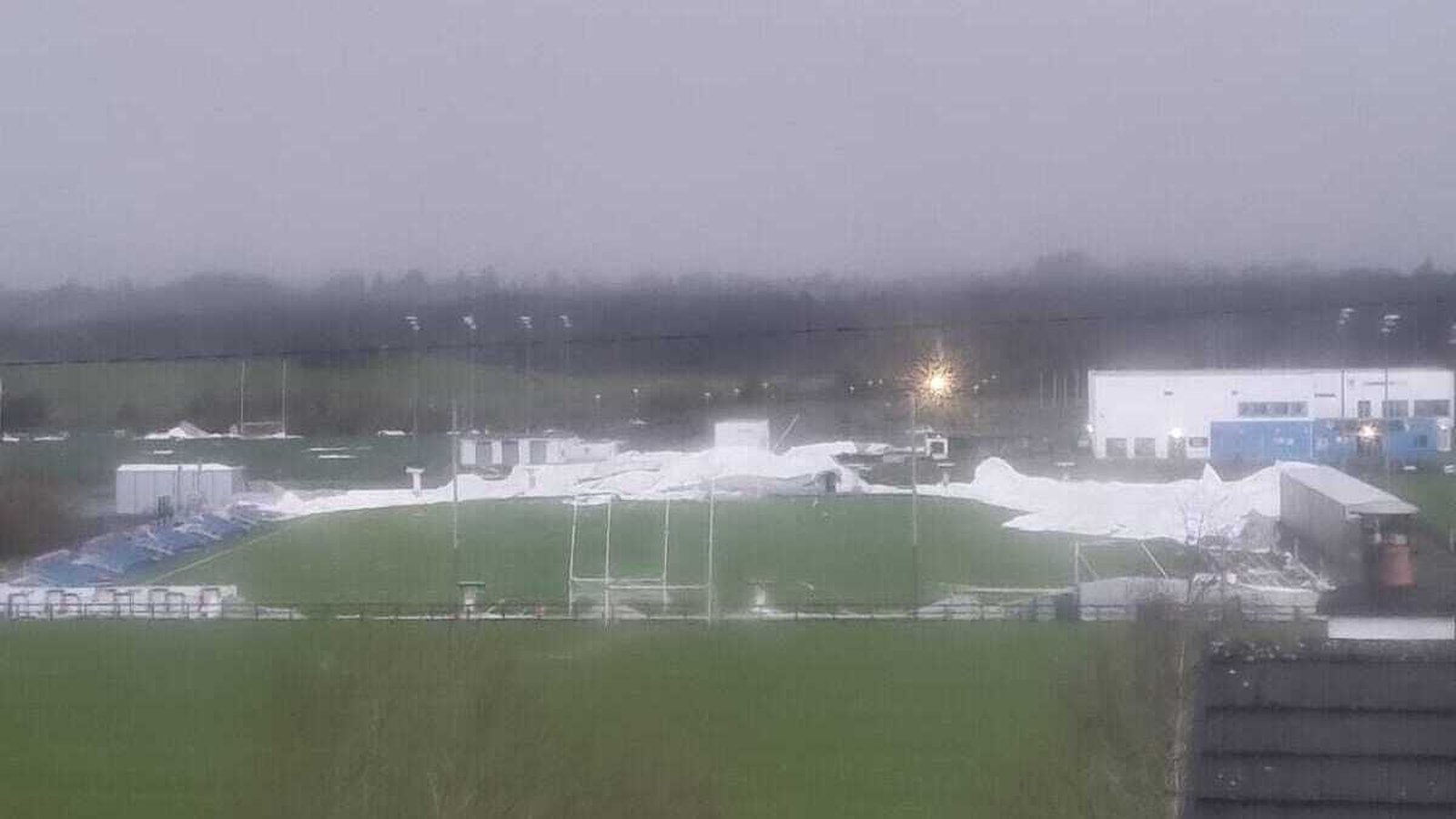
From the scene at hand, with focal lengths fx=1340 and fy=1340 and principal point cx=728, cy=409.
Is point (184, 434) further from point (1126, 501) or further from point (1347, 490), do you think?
point (1347, 490)

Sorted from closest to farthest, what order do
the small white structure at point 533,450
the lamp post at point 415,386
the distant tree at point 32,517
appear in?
the lamp post at point 415,386, the distant tree at point 32,517, the small white structure at point 533,450

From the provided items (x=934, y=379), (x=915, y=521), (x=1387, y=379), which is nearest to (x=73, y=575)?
(x=915, y=521)

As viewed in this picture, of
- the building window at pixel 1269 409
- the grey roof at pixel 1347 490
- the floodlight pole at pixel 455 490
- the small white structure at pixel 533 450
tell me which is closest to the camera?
the grey roof at pixel 1347 490

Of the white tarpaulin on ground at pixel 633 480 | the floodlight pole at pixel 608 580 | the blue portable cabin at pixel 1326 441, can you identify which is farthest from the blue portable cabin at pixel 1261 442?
the floodlight pole at pixel 608 580

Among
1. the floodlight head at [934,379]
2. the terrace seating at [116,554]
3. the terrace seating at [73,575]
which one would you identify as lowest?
the terrace seating at [73,575]

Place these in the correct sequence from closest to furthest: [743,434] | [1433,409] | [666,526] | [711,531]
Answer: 1. [1433,409]
2. [743,434]
3. [711,531]
4. [666,526]

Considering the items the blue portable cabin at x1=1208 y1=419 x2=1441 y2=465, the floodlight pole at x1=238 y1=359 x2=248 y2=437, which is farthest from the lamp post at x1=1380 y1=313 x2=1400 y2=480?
the floodlight pole at x1=238 y1=359 x2=248 y2=437

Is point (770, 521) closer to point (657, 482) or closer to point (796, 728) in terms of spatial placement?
point (657, 482)

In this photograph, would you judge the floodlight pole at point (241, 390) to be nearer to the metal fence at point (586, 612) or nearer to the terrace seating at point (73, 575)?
the metal fence at point (586, 612)
